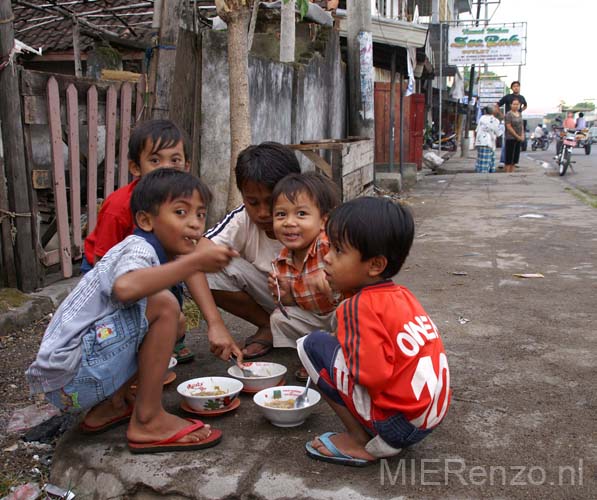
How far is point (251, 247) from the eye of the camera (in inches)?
133

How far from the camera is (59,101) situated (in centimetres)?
438

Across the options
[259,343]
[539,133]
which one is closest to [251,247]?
[259,343]

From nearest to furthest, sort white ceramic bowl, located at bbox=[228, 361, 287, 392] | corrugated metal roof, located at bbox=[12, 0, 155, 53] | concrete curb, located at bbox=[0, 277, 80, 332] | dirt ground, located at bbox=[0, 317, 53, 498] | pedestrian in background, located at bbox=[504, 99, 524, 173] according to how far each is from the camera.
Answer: dirt ground, located at bbox=[0, 317, 53, 498] < white ceramic bowl, located at bbox=[228, 361, 287, 392] < concrete curb, located at bbox=[0, 277, 80, 332] < corrugated metal roof, located at bbox=[12, 0, 155, 53] < pedestrian in background, located at bbox=[504, 99, 524, 173]

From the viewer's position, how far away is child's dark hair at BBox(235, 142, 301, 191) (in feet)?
10.0

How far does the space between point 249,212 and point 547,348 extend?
1.72 metres

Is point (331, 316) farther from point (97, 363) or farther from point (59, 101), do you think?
point (59, 101)

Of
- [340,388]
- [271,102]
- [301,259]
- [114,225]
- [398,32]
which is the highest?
[398,32]

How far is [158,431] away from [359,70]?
854 cm

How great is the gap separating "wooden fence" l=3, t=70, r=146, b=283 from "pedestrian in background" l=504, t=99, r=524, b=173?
10.6 metres

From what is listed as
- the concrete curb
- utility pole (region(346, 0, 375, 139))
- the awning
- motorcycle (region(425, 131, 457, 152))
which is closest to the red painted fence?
the concrete curb

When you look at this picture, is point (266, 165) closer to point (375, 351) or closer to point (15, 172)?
point (375, 351)

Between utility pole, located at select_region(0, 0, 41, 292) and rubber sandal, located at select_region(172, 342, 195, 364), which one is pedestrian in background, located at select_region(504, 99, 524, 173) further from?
rubber sandal, located at select_region(172, 342, 195, 364)

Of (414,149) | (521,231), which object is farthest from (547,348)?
(414,149)

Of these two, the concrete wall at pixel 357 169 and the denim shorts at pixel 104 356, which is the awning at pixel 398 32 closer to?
the concrete wall at pixel 357 169
